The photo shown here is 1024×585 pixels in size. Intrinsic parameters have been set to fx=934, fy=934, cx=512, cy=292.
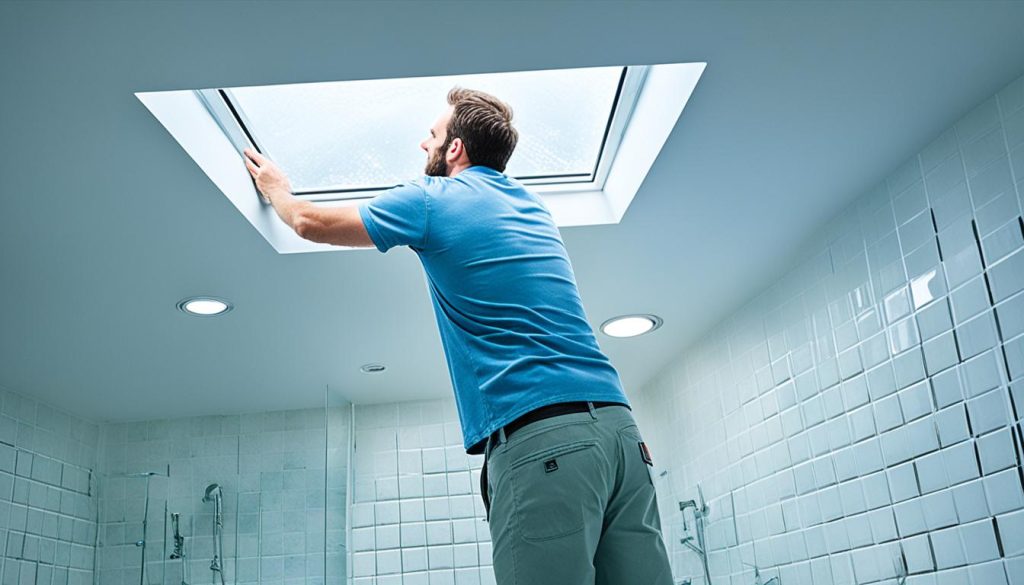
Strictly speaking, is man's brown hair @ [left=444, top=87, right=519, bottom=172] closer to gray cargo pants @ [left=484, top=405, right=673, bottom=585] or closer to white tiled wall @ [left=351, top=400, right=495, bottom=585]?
gray cargo pants @ [left=484, top=405, right=673, bottom=585]

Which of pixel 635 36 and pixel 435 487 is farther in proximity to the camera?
pixel 435 487

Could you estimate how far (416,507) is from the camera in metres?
3.82

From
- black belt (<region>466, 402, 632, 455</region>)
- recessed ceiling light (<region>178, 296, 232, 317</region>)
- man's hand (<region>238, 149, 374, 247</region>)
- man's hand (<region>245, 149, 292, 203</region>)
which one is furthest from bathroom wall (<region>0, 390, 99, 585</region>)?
black belt (<region>466, 402, 632, 455</region>)

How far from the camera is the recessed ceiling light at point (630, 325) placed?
320 centimetres

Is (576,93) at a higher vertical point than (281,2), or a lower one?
→ higher

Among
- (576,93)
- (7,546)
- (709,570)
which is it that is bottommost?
(709,570)

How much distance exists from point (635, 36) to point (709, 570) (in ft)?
6.81

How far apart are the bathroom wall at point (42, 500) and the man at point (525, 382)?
2.32 meters

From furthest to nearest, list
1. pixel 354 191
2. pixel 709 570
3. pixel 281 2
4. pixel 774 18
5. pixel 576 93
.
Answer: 1. pixel 709 570
2. pixel 354 191
3. pixel 576 93
4. pixel 774 18
5. pixel 281 2

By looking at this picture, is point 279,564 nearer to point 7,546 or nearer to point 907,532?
point 7,546

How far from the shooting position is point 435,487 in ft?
12.7

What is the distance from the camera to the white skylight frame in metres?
1.92

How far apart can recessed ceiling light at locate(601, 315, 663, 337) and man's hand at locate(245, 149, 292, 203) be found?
5.26ft

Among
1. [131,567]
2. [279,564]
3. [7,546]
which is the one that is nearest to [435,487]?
[279,564]
